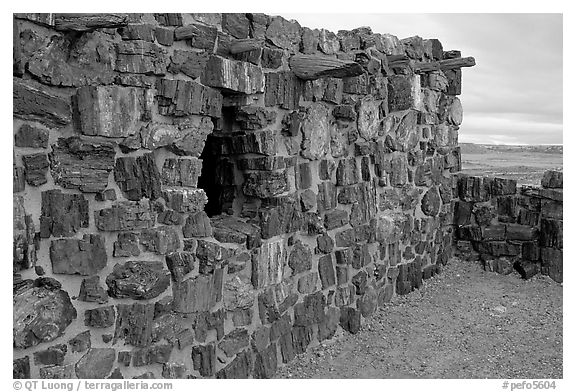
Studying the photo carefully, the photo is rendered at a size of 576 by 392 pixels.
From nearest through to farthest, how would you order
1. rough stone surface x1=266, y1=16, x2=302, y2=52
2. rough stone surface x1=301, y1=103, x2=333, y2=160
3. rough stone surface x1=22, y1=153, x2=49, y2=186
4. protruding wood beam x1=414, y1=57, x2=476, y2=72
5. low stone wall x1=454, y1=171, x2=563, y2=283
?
rough stone surface x1=22, y1=153, x2=49, y2=186, rough stone surface x1=266, y1=16, x2=302, y2=52, rough stone surface x1=301, y1=103, x2=333, y2=160, protruding wood beam x1=414, y1=57, x2=476, y2=72, low stone wall x1=454, y1=171, x2=563, y2=283

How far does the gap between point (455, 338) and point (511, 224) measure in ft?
9.50

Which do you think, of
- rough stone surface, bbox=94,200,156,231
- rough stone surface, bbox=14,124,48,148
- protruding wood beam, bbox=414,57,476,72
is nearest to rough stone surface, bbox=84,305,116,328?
rough stone surface, bbox=94,200,156,231

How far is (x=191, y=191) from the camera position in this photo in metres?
3.80

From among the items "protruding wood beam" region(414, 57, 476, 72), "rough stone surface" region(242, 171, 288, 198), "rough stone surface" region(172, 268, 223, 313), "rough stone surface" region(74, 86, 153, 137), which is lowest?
"rough stone surface" region(172, 268, 223, 313)

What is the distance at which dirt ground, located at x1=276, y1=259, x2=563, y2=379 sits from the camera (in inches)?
191

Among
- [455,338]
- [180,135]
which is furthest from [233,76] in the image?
[455,338]

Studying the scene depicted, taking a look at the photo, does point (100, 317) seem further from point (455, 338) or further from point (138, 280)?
point (455, 338)

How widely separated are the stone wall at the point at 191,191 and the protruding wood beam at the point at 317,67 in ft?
0.06

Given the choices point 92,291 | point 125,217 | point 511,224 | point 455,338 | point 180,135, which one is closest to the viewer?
point 92,291

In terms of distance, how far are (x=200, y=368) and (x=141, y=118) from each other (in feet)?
5.92

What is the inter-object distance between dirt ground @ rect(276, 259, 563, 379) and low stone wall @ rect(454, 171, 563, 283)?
15.3 inches

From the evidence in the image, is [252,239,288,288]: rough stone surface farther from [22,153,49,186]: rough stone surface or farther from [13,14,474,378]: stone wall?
[22,153,49,186]: rough stone surface

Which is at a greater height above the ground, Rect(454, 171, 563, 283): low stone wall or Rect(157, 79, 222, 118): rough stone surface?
Rect(157, 79, 222, 118): rough stone surface

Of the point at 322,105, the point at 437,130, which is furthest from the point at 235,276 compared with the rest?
the point at 437,130
